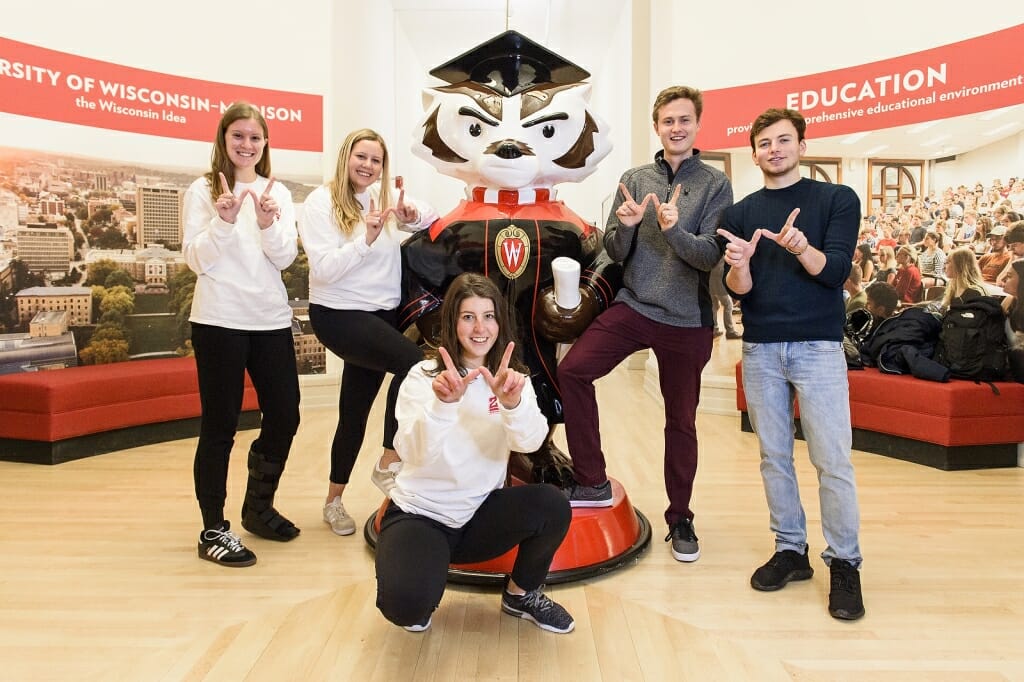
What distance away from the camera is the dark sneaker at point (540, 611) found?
2.11m

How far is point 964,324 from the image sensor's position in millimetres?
3908

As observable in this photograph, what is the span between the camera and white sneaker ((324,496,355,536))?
2.91m

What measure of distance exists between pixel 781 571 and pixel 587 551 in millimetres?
577

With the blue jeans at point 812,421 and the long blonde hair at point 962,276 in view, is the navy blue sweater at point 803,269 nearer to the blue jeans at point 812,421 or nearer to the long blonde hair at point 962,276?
the blue jeans at point 812,421

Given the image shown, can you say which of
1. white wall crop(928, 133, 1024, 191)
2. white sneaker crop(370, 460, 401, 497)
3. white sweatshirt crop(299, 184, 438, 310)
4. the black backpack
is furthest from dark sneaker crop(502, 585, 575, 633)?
white wall crop(928, 133, 1024, 191)

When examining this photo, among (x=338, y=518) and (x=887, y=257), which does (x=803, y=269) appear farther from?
(x=887, y=257)

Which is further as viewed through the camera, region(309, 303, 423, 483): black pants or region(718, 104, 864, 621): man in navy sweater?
region(309, 303, 423, 483): black pants

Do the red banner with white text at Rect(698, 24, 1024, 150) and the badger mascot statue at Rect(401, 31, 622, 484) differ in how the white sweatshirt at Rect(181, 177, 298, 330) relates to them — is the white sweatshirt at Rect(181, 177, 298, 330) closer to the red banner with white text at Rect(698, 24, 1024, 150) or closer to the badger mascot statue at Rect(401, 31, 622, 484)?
the badger mascot statue at Rect(401, 31, 622, 484)

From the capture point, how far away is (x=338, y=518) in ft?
9.68

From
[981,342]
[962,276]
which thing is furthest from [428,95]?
[962,276]

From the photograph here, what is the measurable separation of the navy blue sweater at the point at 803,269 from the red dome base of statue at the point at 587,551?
73 centimetres

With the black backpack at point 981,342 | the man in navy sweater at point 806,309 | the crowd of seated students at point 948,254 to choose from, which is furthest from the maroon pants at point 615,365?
the crowd of seated students at point 948,254

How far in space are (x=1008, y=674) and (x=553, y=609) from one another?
1079mm

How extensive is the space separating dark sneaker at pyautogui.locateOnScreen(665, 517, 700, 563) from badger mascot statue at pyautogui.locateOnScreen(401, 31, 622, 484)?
1.32 feet
